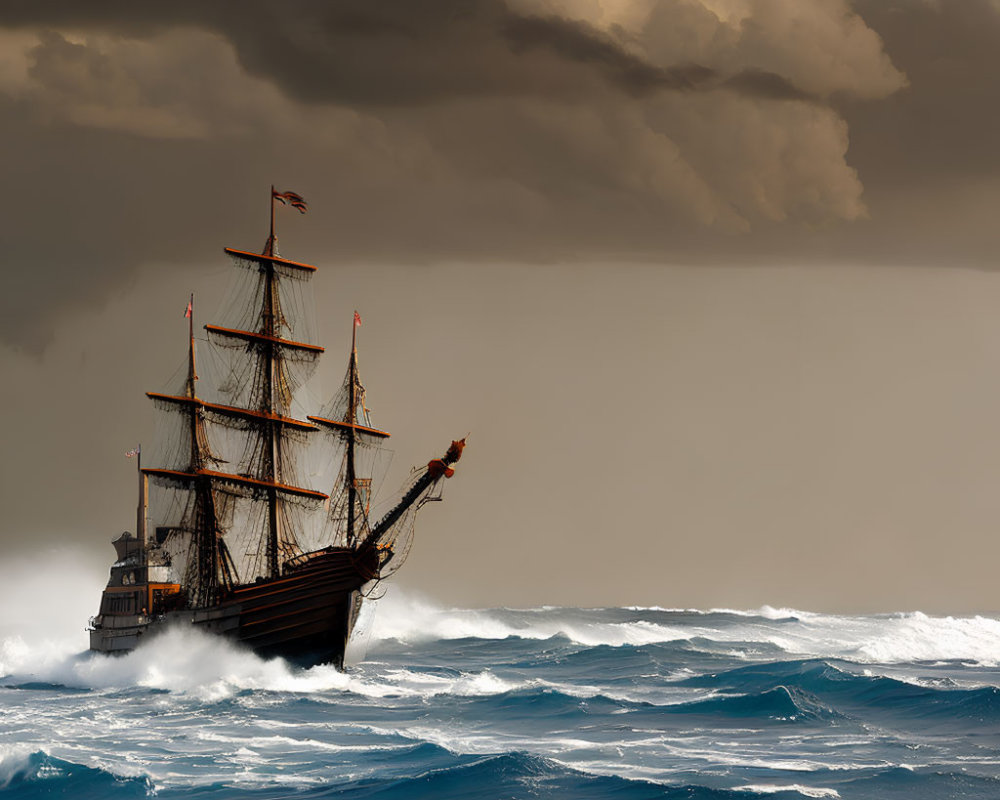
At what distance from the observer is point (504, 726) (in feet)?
186

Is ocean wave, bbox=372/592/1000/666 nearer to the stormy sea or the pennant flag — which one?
the stormy sea

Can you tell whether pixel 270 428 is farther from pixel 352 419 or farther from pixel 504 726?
pixel 504 726

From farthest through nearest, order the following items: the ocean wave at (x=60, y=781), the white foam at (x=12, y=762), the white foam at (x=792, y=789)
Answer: the white foam at (x=12, y=762) < the ocean wave at (x=60, y=781) < the white foam at (x=792, y=789)

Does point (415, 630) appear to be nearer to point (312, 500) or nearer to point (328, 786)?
point (312, 500)

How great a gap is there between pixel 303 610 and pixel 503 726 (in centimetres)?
2887

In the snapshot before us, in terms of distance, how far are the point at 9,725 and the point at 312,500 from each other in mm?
37521

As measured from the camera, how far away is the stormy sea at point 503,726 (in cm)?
4169

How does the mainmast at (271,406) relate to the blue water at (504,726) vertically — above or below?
above

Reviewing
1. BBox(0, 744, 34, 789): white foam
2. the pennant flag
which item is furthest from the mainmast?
BBox(0, 744, 34, 789): white foam

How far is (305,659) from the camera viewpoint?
8181cm

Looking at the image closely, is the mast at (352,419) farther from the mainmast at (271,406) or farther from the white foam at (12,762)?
the white foam at (12,762)

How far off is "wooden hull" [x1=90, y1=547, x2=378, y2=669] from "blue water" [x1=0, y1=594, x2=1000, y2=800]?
1.44m

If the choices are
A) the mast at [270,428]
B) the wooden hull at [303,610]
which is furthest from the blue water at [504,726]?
the mast at [270,428]

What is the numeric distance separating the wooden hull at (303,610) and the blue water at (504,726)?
1.44m
